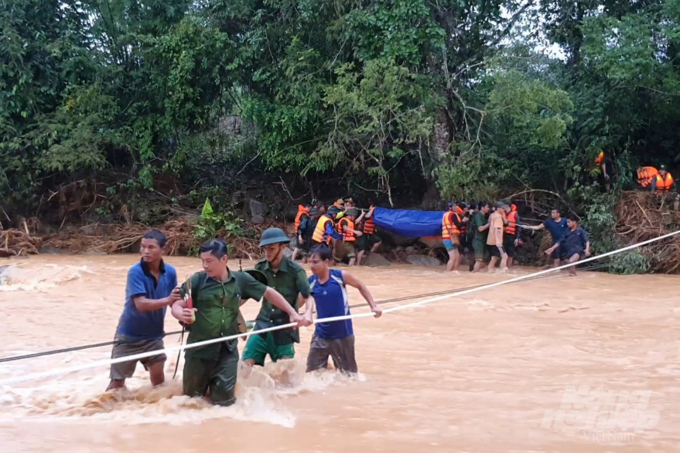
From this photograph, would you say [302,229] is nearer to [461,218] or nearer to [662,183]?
[461,218]

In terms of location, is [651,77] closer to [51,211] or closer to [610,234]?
[610,234]

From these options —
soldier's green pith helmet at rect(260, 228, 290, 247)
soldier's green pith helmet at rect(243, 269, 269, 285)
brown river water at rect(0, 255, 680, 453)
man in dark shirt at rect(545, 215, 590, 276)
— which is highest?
soldier's green pith helmet at rect(260, 228, 290, 247)

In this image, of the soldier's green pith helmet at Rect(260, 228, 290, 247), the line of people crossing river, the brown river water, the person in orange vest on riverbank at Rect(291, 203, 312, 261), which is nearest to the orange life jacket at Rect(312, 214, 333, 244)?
the person in orange vest on riverbank at Rect(291, 203, 312, 261)

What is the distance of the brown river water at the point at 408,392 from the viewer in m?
4.76

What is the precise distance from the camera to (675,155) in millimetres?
17812

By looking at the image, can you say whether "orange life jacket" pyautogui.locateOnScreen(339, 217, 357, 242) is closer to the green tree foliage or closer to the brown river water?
the green tree foliage

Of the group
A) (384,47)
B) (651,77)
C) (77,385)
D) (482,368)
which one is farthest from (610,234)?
(77,385)

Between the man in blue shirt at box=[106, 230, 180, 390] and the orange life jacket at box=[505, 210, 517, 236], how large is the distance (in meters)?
11.0

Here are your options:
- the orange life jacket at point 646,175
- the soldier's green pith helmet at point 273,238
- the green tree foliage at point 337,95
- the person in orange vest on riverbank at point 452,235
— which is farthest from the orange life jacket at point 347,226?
the soldier's green pith helmet at point 273,238

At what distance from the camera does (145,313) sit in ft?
17.4

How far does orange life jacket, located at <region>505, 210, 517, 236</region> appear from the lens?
1534 centimetres

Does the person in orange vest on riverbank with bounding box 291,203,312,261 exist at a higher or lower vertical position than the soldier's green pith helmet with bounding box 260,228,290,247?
lower

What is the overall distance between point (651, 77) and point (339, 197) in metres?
8.52

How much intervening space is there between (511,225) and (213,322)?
11344mm
